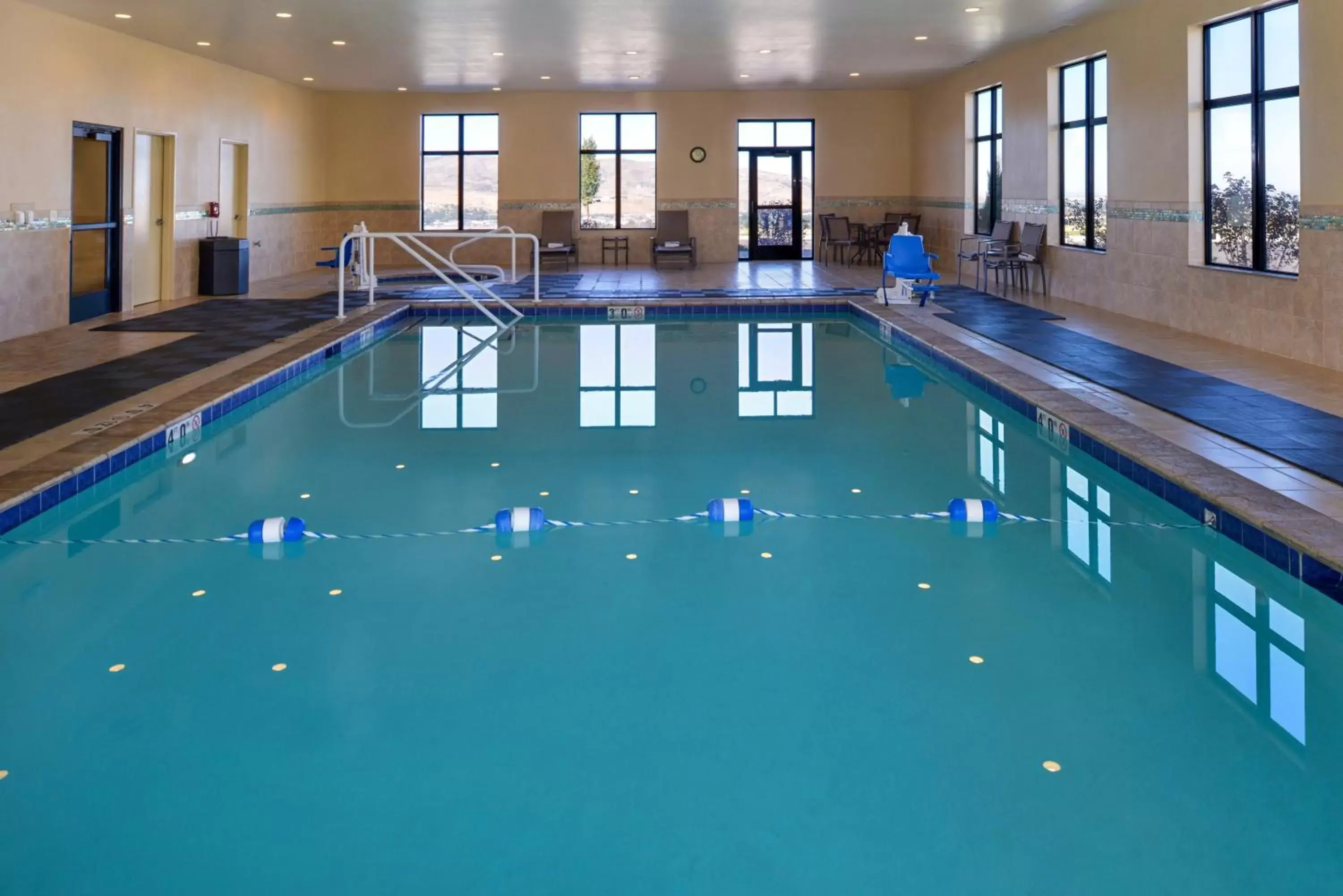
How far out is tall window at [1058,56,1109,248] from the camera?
1075cm

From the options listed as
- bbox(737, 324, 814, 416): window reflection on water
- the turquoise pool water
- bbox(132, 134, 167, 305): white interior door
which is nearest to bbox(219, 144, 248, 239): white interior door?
bbox(132, 134, 167, 305): white interior door

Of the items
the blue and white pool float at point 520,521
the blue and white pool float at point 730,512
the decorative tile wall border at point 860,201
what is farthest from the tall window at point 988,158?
the blue and white pool float at point 520,521

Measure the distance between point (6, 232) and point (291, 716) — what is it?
24.0ft

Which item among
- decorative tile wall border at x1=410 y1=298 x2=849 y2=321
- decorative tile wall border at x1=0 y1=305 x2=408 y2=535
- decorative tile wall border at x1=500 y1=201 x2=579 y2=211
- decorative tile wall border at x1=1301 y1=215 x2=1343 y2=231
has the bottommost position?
decorative tile wall border at x1=0 y1=305 x2=408 y2=535

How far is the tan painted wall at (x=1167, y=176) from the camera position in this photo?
7.09 m

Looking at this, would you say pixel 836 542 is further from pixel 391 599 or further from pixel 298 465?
pixel 298 465

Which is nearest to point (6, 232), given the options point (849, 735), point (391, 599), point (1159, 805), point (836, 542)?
point (391, 599)

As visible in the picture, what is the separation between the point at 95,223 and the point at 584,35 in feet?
15.8

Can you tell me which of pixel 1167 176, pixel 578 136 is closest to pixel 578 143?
pixel 578 136

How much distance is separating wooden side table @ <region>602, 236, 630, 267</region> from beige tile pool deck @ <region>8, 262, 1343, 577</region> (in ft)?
20.3

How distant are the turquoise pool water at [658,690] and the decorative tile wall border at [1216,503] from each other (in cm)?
8

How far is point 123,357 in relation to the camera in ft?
24.9

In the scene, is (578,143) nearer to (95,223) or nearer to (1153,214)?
(95,223)

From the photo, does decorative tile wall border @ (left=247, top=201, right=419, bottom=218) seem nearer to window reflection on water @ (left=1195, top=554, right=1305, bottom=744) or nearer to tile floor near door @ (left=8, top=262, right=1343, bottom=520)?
tile floor near door @ (left=8, top=262, right=1343, bottom=520)
